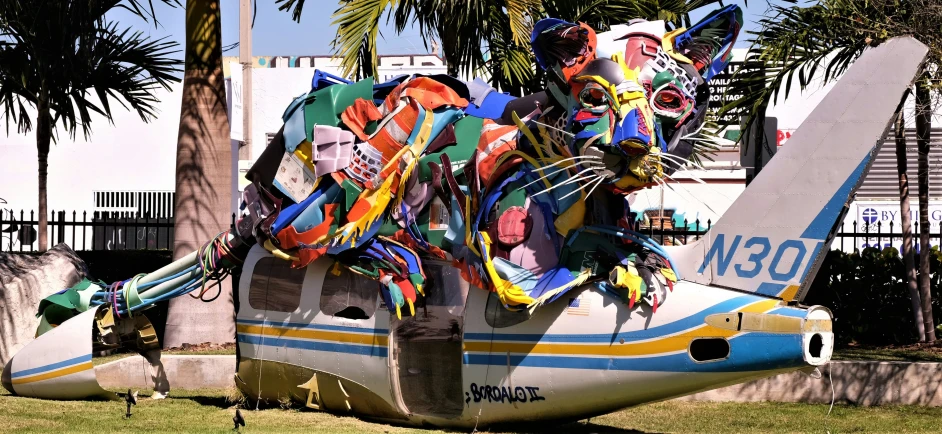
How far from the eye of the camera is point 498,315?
9.90 metres

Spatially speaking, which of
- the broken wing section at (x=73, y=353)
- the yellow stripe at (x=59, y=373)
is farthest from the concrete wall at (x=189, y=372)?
the yellow stripe at (x=59, y=373)

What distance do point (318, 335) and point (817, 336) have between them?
4825 mm

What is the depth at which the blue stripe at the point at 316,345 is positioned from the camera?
10.8 meters

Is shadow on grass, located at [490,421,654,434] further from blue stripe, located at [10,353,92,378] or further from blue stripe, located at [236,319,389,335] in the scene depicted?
blue stripe, located at [10,353,92,378]

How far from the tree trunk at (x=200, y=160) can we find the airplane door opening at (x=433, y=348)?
649cm

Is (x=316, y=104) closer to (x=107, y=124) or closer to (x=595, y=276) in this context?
(x=595, y=276)

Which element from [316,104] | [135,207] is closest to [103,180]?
[135,207]

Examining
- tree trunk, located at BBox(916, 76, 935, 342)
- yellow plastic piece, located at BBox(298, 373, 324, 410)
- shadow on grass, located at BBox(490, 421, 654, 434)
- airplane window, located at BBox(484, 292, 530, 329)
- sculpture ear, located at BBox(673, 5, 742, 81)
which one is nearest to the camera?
sculpture ear, located at BBox(673, 5, 742, 81)

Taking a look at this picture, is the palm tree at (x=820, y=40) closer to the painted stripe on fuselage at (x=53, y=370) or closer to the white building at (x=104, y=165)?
the painted stripe on fuselage at (x=53, y=370)

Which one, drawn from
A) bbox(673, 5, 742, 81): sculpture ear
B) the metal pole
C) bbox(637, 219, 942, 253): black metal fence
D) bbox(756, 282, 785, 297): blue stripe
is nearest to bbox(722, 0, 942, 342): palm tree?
bbox(637, 219, 942, 253): black metal fence

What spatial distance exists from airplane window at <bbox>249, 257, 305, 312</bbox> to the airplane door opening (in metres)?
1.38

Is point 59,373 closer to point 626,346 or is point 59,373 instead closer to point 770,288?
point 626,346

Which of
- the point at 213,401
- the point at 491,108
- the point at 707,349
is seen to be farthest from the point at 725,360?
the point at 213,401

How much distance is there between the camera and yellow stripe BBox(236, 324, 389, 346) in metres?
10.9
